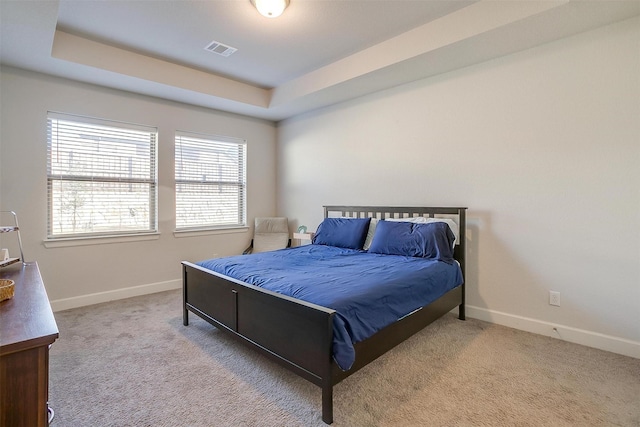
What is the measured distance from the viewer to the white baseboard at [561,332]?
2406mm

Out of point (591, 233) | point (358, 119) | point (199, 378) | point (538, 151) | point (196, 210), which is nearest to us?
point (199, 378)

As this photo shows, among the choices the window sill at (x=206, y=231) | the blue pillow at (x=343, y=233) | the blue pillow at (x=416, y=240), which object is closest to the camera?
the blue pillow at (x=416, y=240)

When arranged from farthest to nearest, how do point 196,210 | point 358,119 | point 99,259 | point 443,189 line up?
point 196,210 < point 358,119 < point 99,259 < point 443,189

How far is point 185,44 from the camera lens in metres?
3.13

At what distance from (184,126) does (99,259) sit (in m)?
1.96

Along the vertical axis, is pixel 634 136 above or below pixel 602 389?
above

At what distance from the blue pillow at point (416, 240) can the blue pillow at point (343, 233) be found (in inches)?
10.5

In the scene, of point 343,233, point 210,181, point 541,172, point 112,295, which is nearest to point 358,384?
point 343,233

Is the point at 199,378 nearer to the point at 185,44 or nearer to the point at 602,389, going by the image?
the point at 602,389

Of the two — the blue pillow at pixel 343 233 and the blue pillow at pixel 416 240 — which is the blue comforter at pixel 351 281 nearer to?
the blue pillow at pixel 416 240

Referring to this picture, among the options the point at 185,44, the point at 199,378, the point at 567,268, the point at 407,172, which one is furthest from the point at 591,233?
the point at 185,44

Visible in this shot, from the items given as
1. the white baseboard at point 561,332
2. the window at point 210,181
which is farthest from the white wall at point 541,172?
the window at point 210,181

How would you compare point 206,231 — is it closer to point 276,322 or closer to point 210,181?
point 210,181

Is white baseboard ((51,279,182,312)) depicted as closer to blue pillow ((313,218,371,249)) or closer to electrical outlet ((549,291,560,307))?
blue pillow ((313,218,371,249))
